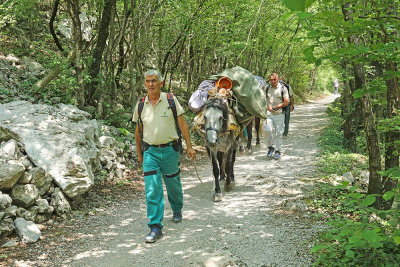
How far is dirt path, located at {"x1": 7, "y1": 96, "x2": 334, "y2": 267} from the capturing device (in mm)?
4336

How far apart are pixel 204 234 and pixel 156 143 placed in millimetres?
1425

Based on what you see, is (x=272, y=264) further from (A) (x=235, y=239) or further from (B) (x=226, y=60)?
(B) (x=226, y=60)

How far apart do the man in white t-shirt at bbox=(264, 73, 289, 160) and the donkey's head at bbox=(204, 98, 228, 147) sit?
3.53 metres

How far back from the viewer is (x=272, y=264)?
4.09 metres

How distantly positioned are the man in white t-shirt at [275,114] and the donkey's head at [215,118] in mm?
3533

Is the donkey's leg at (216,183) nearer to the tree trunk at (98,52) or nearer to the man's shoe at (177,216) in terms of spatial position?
the man's shoe at (177,216)

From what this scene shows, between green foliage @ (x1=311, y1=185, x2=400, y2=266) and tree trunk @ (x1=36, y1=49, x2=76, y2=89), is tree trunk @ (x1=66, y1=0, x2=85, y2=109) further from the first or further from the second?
green foliage @ (x1=311, y1=185, x2=400, y2=266)

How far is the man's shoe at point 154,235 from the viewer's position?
15.9ft

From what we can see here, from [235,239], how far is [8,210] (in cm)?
310

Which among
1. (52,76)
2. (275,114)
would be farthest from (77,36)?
(275,114)

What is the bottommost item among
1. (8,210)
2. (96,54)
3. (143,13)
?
(8,210)

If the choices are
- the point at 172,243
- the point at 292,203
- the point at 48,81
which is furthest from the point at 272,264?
the point at 48,81

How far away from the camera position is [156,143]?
197 inches

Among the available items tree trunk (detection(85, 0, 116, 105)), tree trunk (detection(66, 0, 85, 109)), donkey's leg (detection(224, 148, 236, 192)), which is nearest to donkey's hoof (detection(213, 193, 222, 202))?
donkey's leg (detection(224, 148, 236, 192))
